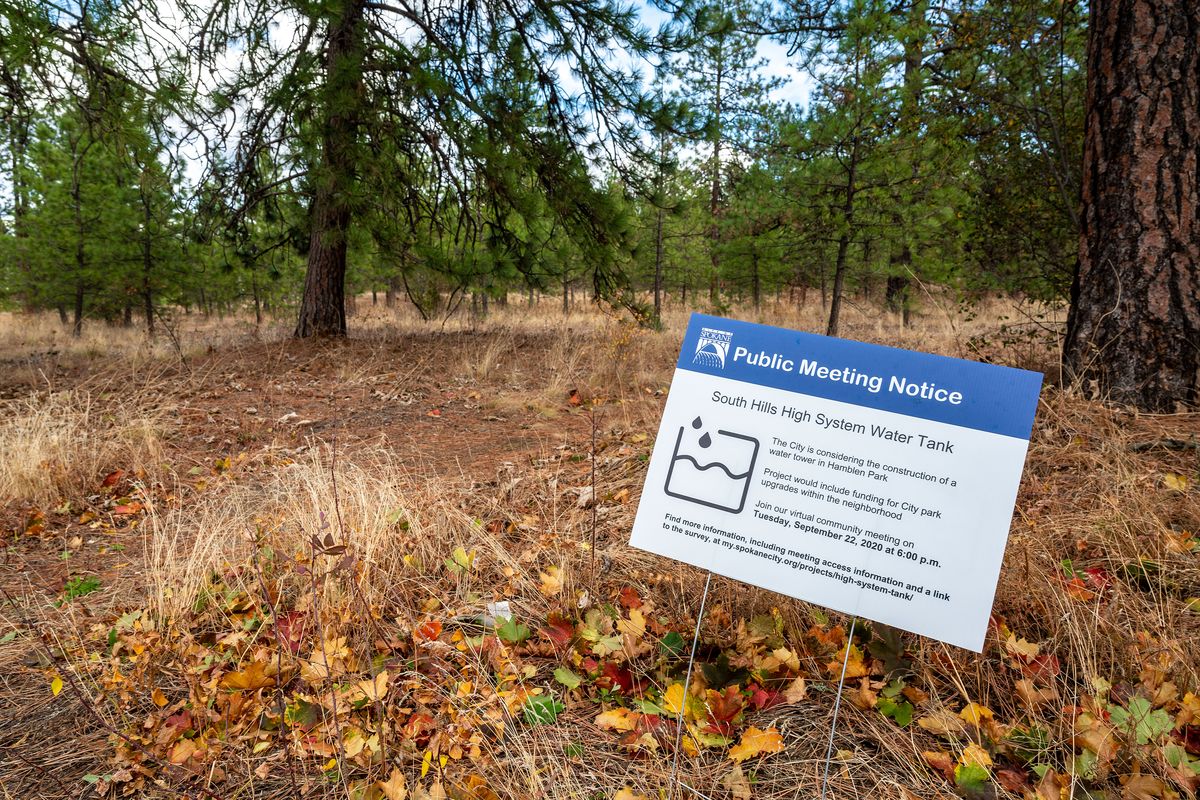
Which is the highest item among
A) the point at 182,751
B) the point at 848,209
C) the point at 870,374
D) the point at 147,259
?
the point at 848,209

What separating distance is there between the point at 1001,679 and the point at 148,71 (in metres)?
7.49

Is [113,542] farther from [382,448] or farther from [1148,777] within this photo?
[1148,777]

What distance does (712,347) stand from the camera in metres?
1.74

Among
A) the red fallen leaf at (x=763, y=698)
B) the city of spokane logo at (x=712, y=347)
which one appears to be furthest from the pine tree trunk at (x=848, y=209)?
the red fallen leaf at (x=763, y=698)

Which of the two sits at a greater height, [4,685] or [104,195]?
[104,195]

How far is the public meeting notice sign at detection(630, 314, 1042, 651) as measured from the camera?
1455 millimetres

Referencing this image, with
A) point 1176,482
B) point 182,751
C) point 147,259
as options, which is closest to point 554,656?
point 182,751

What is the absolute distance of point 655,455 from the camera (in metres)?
1.76

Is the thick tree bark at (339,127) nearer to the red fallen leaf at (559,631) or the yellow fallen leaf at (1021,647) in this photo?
the red fallen leaf at (559,631)

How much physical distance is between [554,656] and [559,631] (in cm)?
8

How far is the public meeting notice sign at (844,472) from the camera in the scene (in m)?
1.46

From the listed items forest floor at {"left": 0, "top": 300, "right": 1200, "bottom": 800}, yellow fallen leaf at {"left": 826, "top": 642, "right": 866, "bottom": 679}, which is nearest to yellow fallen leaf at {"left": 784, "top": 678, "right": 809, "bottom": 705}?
forest floor at {"left": 0, "top": 300, "right": 1200, "bottom": 800}

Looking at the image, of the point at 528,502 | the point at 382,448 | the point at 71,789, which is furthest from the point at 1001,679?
the point at 382,448

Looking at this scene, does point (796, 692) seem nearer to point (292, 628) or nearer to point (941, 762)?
point (941, 762)
